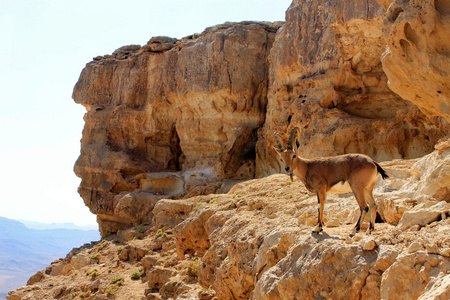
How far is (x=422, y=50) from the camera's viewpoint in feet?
27.6

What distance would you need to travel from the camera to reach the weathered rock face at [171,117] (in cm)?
3006

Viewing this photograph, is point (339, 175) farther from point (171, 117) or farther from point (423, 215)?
point (171, 117)

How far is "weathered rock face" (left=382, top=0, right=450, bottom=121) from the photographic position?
321 inches

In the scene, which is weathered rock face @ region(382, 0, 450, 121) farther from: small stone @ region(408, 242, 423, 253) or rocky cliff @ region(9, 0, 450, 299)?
small stone @ region(408, 242, 423, 253)

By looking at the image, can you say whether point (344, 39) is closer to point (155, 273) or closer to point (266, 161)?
point (266, 161)

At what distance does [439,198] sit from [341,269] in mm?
2259

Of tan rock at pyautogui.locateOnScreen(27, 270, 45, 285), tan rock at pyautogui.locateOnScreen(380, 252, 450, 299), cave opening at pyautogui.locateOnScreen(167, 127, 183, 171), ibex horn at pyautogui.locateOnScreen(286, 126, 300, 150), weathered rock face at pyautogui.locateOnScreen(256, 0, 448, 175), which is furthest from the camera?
cave opening at pyautogui.locateOnScreen(167, 127, 183, 171)

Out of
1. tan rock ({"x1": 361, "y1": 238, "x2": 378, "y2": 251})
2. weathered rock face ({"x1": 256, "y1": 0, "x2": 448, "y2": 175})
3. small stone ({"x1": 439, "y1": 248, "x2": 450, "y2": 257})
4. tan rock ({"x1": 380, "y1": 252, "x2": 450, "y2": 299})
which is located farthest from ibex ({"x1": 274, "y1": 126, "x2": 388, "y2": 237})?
weathered rock face ({"x1": 256, "y1": 0, "x2": 448, "y2": 175})

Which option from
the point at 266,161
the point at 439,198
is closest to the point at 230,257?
the point at 439,198

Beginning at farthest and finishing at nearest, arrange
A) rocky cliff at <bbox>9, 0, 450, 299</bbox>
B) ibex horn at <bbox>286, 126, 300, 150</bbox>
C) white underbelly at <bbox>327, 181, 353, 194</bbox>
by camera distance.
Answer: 1. ibex horn at <bbox>286, 126, 300, 150</bbox>
2. white underbelly at <bbox>327, 181, 353, 194</bbox>
3. rocky cliff at <bbox>9, 0, 450, 299</bbox>

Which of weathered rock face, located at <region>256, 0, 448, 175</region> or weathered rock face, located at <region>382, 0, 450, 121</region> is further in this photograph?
weathered rock face, located at <region>256, 0, 448, 175</region>

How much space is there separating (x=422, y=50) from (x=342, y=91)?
13.4 meters

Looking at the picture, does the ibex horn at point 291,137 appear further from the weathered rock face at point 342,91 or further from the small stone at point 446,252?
the weathered rock face at point 342,91

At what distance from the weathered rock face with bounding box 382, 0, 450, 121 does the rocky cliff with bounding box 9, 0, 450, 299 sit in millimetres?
26
